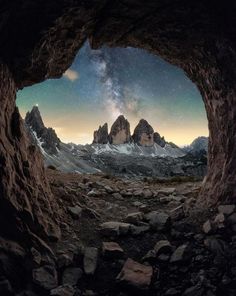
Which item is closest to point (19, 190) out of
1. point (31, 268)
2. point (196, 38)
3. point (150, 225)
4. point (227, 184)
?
point (31, 268)

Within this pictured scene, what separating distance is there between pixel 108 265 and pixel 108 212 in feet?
12.6

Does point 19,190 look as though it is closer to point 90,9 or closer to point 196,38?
point 90,9

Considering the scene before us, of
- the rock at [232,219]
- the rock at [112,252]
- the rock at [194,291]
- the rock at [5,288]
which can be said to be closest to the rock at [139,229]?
the rock at [112,252]

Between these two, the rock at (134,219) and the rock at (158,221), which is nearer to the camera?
the rock at (158,221)

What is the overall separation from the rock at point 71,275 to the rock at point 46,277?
0.23 metres

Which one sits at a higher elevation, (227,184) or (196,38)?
(196,38)

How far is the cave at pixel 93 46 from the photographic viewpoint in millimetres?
8297

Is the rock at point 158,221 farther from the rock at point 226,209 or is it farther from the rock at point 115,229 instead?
the rock at point 226,209

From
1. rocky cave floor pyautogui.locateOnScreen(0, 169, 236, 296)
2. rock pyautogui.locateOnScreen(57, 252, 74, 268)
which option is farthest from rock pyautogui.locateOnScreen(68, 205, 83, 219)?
rock pyautogui.locateOnScreen(57, 252, 74, 268)

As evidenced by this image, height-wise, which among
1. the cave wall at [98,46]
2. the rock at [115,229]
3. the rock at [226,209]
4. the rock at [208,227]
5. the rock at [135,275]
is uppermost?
the cave wall at [98,46]

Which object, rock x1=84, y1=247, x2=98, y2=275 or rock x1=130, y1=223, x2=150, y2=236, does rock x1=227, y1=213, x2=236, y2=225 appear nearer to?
rock x1=130, y1=223, x2=150, y2=236

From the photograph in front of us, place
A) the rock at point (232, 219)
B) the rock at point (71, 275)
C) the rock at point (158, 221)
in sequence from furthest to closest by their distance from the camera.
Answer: the rock at point (158, 221) → the rock at point (232, 219) → the rock at point (71, 275)

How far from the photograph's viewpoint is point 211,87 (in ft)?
37.3

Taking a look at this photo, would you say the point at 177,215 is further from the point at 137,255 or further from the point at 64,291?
the point at 64,291
